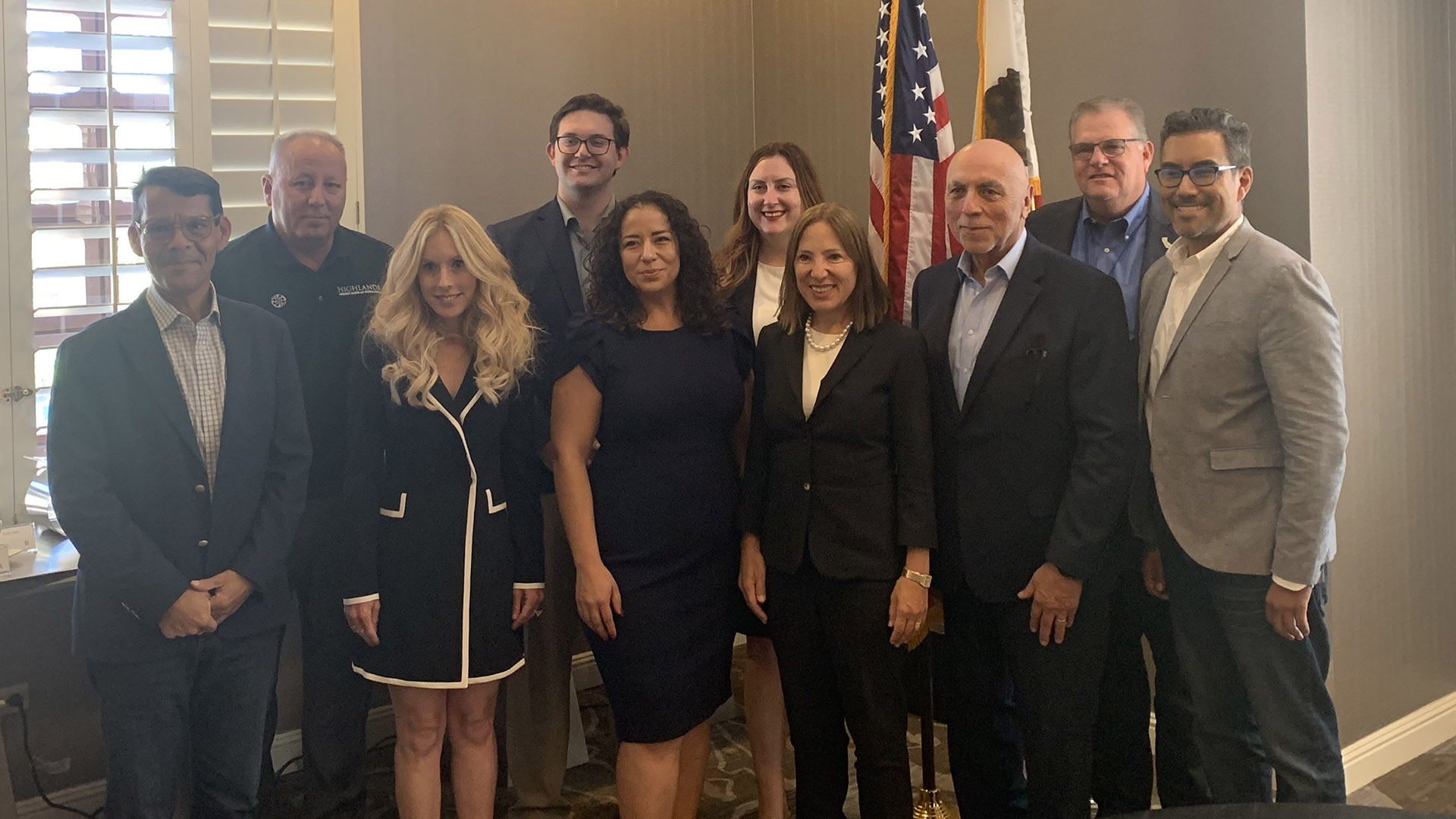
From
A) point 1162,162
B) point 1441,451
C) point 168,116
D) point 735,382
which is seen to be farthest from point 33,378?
point 1441,451

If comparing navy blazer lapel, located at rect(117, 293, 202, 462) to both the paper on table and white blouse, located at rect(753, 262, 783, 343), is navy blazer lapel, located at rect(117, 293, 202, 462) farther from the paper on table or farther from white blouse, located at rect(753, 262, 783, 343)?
white blouse, located at rect(753, 262, 783, 343)

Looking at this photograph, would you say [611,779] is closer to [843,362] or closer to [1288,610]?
[843,362]

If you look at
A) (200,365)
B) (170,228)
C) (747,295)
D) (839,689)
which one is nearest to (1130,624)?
(839,689)

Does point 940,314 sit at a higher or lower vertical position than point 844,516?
higher

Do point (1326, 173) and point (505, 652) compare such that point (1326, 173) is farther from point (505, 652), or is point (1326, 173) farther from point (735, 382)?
point (505, 652)

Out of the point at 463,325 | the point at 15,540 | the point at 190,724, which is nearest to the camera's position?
the point at 190,724

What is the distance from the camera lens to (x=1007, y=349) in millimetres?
2246

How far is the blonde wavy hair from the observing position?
7.83ft

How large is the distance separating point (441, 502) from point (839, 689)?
3.24 ft

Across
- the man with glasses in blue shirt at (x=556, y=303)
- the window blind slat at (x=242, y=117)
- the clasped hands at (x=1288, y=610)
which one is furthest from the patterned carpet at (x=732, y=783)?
the window blind slat at (x=242, y=117)

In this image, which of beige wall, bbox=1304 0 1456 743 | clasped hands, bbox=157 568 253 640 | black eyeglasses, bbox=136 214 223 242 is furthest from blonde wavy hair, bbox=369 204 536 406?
beige wall, bbox=1304 0 1456 743

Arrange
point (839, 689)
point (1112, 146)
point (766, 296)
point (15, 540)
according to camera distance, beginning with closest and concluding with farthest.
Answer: point (839, 689), point (1112, 146), point (15, 540), point (766, 296)

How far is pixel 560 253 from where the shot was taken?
299 centimetres

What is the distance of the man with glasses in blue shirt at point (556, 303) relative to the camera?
2971 millimetres
